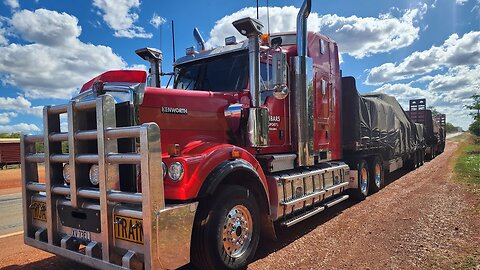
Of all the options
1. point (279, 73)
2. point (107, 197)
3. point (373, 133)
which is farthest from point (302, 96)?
point (373, 133)

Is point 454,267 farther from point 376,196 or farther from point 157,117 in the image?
point 376,196

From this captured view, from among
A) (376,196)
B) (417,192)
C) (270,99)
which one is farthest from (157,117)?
(417,192)

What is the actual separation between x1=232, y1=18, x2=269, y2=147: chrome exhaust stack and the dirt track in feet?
5.14

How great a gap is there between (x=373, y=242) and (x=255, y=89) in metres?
2.74

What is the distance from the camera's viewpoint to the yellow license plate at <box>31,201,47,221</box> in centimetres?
413

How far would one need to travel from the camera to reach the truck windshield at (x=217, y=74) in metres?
5.32

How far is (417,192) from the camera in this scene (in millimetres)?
9383

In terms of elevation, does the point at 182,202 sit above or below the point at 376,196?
above

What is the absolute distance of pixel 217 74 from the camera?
5559 mm

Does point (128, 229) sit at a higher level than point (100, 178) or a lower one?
lower

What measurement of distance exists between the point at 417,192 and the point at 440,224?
354cm

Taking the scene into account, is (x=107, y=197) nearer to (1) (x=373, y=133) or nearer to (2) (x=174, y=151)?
(2) (x=174, y=151)

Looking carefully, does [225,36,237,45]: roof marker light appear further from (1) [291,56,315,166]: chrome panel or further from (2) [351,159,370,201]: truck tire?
(2) [351,159,370,201]: truck tire

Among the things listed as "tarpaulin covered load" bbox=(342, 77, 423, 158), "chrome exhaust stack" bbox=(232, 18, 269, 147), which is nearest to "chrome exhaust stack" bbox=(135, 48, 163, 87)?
"chrome exhaust stack" bbox=(232, 18, 269, 147)
